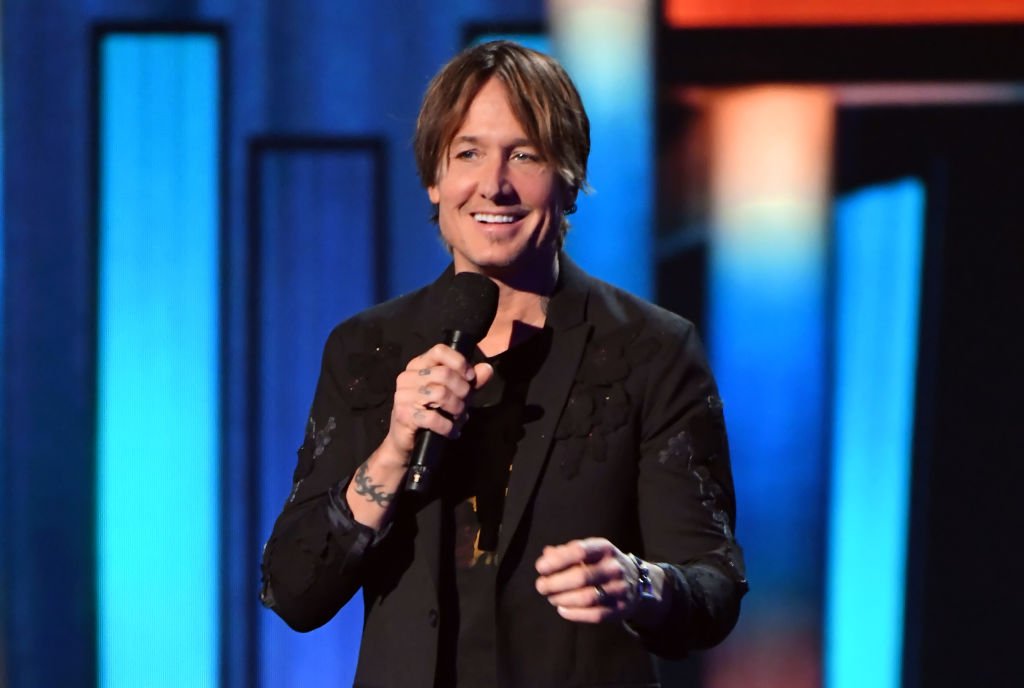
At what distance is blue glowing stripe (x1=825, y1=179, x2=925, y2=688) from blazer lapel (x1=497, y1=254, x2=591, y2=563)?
153cm

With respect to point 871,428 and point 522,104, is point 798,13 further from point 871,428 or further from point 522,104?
point 522,104

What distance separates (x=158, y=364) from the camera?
9.93ft

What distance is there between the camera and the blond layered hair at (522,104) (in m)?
1.63

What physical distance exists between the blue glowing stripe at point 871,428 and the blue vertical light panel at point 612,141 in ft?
1.58

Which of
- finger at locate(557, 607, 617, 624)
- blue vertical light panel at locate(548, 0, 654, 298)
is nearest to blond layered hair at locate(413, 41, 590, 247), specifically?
finger at locate(557, 607, 617, 624)

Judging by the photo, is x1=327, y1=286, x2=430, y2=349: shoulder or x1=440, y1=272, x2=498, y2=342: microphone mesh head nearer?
x1=440, y1=272, x2=498, y2=342: microphone mesh head

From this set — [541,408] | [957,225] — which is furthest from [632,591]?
[957,225]

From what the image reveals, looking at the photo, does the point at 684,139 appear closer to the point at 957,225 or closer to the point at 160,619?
the point at 957,225

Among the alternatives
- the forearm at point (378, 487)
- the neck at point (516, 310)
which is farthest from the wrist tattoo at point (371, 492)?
the neck at point (516, 310)

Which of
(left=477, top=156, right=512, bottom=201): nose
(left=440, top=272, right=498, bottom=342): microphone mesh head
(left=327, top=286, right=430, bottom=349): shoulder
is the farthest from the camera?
(left=327, top=286, right=430, bottom=349): shoulder

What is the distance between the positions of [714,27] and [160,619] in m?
1.90

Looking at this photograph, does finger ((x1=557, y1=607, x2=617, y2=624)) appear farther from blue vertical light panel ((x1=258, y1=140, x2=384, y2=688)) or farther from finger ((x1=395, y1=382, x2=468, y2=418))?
blue vertical light panel ((x1=258, y1=140, x2=384, y2=688))

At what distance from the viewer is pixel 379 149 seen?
9.94 ft

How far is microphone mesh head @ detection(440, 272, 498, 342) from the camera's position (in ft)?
4.87
